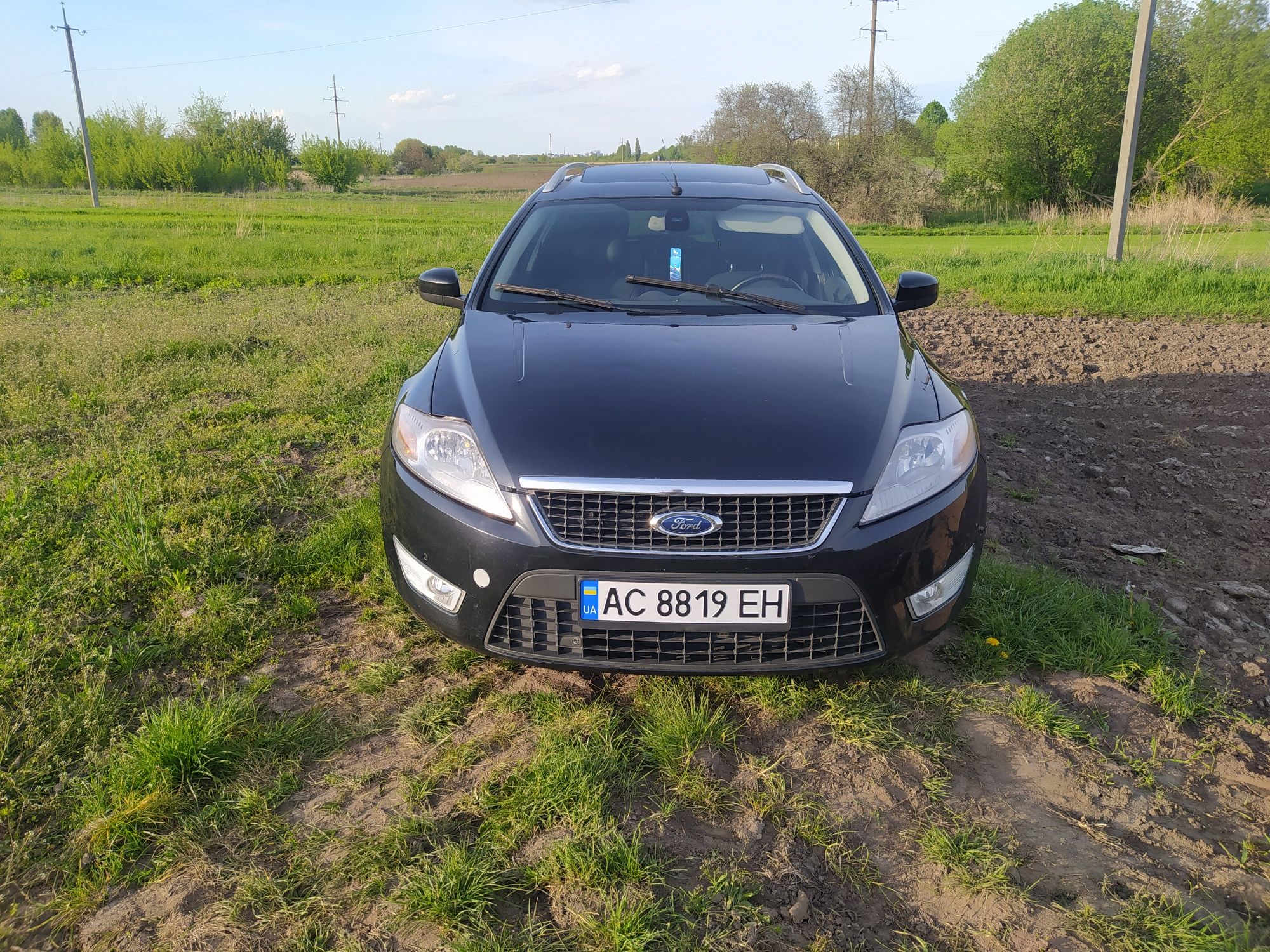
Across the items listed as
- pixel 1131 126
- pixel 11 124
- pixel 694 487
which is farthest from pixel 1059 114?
pixel 11 124

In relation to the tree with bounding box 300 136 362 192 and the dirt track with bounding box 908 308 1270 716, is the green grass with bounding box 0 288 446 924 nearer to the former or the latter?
the dirt track with bounding box 908 308 1270 716

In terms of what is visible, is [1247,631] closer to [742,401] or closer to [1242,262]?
[742,401]

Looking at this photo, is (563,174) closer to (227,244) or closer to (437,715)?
(437,715)

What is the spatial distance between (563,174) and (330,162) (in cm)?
7348

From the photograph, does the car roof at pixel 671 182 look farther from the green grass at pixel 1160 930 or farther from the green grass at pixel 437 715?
the green grass at pixel 1160 930

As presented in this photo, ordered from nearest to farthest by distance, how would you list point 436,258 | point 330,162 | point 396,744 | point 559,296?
point 396,744, point 559,296, point 436,258, point 330,162

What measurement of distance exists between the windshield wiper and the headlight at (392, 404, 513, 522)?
3.99 feet

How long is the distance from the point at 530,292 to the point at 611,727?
5.86ft

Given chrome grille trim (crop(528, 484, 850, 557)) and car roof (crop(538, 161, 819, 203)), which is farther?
car roof (crop(538, 161, 819, 203))

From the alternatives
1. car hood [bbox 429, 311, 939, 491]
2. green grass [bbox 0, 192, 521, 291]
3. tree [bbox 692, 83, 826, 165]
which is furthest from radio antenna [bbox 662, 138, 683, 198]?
tree [bbox 692, 83, 826, 165]

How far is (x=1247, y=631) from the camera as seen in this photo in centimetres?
321

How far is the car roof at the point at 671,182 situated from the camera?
13.1ft

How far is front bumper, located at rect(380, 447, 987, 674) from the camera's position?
2.25 meters

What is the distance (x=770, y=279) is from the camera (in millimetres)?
3564
